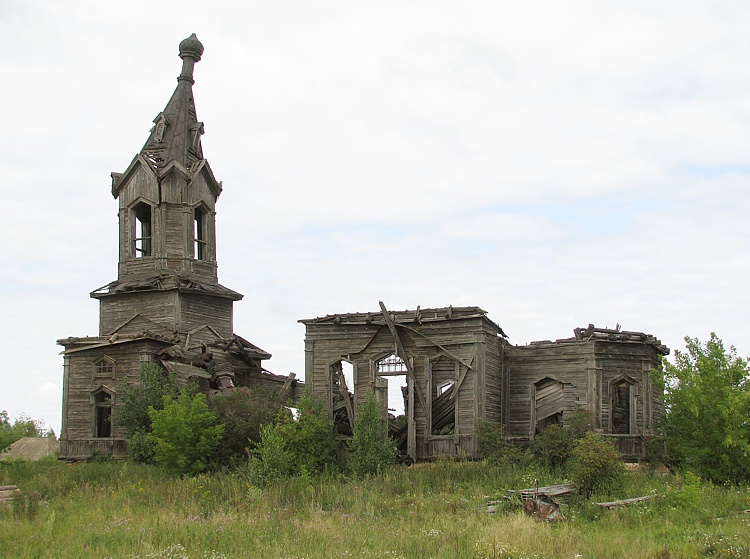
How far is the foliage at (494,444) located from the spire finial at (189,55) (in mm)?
24227

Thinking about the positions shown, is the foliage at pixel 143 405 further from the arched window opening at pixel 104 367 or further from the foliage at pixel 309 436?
the foliage at pixel 309 436

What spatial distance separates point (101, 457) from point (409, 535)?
815 inches

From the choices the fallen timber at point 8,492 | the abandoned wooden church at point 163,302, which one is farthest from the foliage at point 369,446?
the fallen timber at point 8,492

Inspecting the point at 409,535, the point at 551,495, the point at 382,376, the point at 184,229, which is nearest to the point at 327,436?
the point at 382,376

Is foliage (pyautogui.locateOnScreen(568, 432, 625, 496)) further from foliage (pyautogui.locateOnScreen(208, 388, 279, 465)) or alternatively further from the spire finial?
the spire finial

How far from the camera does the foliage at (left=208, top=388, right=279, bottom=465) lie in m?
29.6

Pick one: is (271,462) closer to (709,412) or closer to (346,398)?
(346,398)

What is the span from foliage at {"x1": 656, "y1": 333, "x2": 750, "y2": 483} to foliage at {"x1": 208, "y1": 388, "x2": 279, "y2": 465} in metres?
13.3

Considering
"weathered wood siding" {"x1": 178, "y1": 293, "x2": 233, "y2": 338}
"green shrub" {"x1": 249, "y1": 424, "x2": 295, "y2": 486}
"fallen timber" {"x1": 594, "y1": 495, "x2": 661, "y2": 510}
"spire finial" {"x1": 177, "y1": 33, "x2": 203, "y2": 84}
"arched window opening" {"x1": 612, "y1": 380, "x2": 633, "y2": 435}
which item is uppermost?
"spire finial" {"x1": 177, "y1": 33, "x2": 203, "y2": 84}

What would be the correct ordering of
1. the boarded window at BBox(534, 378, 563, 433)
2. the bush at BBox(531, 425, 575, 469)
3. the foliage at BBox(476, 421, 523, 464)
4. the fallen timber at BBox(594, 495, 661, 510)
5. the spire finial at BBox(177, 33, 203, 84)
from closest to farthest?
1. the fallen timber at BBox(594, 495, 661, 510)
2. the bush at BBox(531, 425, 575, 469)
3. the foliage at BBox(476, 421, 523, 464)
4. the boarded window at BBox(534, 378, 563, 433)
5. the spire finial at BBox(177, 33, 203, 84)

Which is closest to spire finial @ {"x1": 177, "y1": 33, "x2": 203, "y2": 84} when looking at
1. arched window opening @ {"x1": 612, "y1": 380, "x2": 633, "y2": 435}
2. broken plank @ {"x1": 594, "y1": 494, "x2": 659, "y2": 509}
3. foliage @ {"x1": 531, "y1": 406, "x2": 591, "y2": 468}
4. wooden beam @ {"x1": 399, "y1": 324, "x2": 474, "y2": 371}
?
wooden beam @ {"x1": 399, "y1": 324, "x2": 474, "y2": 371}

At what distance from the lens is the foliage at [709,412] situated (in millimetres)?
24094

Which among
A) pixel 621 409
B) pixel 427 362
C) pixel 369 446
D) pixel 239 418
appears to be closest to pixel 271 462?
pixel 369 446

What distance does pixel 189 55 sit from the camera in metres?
43.6
